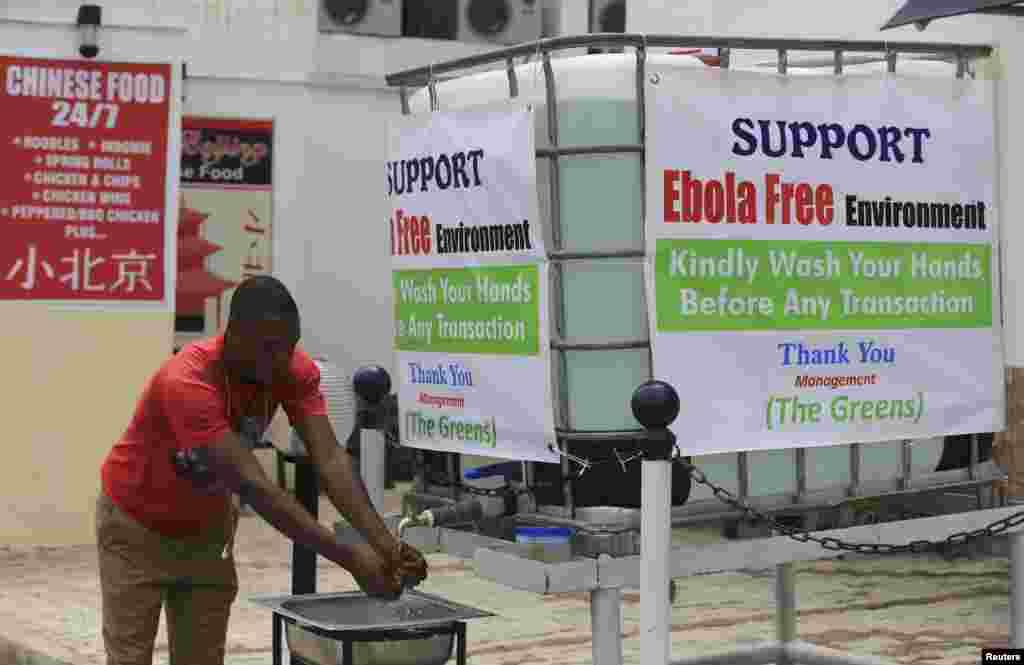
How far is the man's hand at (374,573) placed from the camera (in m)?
5.10

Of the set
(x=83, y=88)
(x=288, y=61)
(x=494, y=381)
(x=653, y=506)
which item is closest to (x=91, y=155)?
(x=83, y=88)

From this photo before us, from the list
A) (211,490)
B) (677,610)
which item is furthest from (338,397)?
(211,490)

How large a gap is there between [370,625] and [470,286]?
146cm

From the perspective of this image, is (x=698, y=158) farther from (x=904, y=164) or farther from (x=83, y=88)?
(x=83, y=88)

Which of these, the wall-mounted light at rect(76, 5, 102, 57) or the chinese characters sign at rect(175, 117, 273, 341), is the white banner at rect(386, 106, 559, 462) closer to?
the wall-mounted light at rect(76, 5, 102, 57)

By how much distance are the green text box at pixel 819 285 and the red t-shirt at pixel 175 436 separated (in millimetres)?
1127

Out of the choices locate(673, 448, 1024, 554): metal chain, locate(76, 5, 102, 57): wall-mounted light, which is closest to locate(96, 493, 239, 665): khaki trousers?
locate(673, 448, 1024, 554): metal chain

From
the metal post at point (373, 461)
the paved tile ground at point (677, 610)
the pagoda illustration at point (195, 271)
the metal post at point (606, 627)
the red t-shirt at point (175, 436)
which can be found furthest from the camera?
the pagoda illustration at point (195, 271)

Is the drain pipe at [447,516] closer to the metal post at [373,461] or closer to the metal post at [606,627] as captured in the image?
the metal post at [373,461]

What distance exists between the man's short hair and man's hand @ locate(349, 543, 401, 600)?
652mm

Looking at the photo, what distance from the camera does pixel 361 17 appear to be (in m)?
18.7

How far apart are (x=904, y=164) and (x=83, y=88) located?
791 cm

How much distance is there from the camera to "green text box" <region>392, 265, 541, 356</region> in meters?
5.92

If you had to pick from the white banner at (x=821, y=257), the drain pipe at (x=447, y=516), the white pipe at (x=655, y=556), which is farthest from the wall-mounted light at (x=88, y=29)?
the white pipe at (x=655, y=556)
